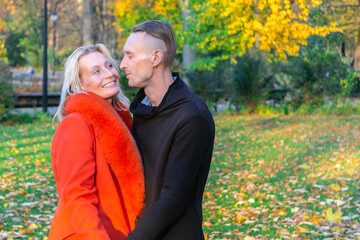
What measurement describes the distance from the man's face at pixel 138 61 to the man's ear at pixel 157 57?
0.06ft

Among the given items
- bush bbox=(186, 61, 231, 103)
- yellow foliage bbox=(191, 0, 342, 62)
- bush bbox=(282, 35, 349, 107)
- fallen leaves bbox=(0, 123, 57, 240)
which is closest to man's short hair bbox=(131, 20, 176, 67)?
fallen leaves bbox=(0, 123, 57, 240)

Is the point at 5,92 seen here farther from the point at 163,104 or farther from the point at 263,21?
the point at 163,104

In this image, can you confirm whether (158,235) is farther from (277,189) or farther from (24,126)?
(24,126)

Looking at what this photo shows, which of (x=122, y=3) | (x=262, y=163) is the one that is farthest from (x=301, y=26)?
(x=122, y=3)

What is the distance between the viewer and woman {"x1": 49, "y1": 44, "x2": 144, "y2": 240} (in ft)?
7.34

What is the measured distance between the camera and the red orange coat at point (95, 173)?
2.24 metres

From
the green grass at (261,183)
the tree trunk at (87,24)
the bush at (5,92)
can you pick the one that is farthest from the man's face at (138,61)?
the tree trunk at (87,24)

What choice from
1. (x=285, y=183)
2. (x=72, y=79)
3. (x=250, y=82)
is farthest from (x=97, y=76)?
(x=250, y=82)

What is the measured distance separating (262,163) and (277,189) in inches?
79.1

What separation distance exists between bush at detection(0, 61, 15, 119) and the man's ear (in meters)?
15.1

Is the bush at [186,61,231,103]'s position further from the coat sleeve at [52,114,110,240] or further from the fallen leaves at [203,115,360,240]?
the coat sleeve at [52,114,110,240]

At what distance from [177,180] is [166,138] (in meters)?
0.19

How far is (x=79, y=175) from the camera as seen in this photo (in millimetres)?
2248

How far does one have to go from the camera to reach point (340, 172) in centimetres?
882
